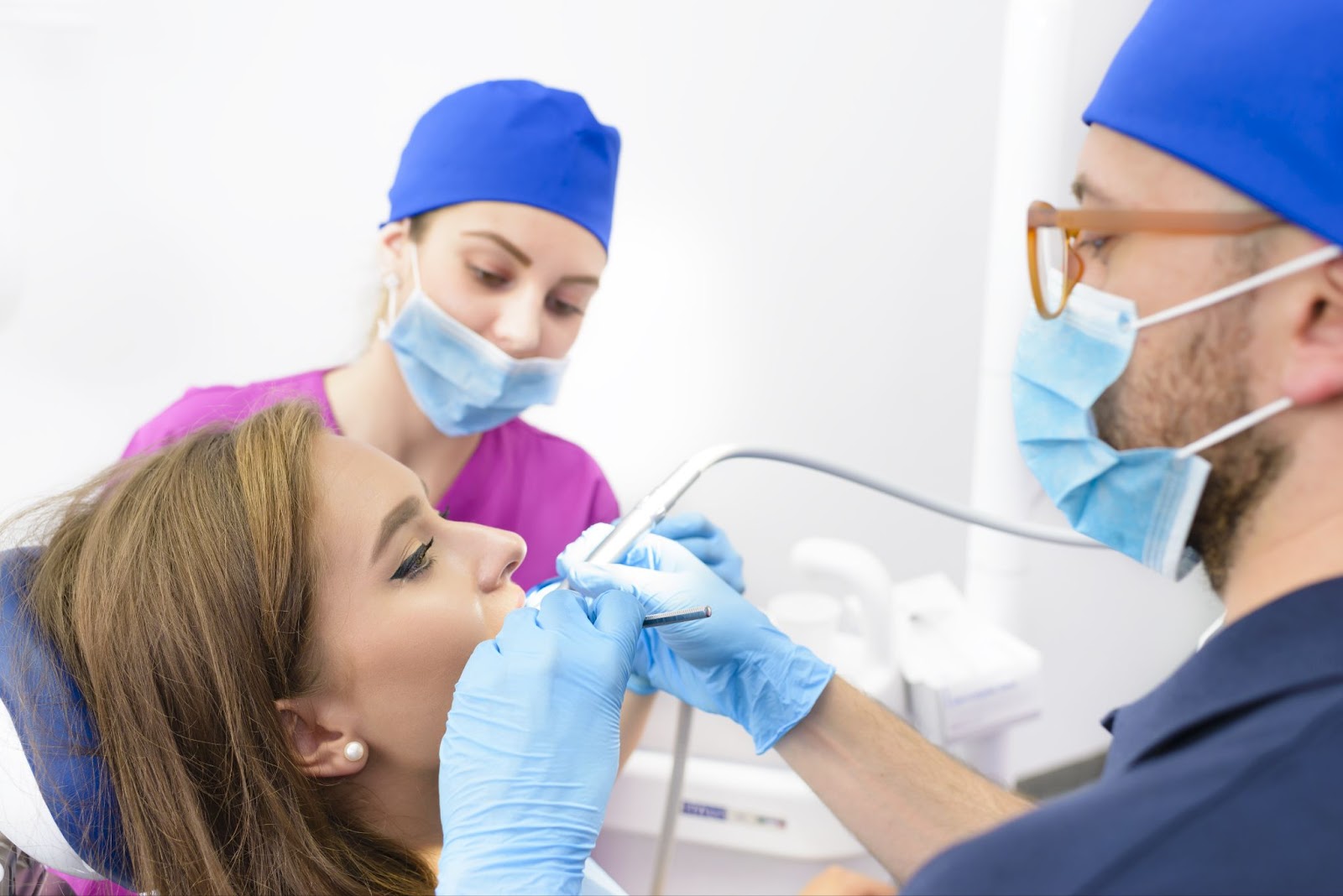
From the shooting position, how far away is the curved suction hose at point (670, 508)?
3.39 ft

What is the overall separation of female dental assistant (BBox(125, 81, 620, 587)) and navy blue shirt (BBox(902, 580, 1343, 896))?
3.32 feet

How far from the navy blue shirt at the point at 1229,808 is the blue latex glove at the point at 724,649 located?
1.39ft

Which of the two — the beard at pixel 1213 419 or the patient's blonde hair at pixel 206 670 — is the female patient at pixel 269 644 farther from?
the beard at pixel 1213 419

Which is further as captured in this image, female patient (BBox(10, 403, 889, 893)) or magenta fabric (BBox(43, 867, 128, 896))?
magenta fabric (BBox(43, 867, 128, 896))

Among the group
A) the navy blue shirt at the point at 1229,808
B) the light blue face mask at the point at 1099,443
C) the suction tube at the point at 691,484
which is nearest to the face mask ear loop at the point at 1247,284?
the light blue face mask at the point at 1099,443

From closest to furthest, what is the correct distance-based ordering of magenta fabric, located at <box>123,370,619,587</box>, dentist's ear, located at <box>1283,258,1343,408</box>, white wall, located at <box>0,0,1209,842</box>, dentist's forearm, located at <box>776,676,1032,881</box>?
dentist's ear, located at <box>1283,258,1343,408</box> → dentist's forearm, located at <box>776,676,1032,881</box> → magenta fabric, located at <box>123,370,619,587</box> → white wall, located at <box>0,0,1209,842</box>

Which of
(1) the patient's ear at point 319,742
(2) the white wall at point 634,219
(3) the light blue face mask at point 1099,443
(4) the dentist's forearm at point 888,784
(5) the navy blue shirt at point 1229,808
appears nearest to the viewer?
(5) the navy blue shirt at point 1229,808

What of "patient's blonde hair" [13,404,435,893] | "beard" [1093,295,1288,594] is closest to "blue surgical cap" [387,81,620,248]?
"patient's blonde hair" [13,404,435,893]

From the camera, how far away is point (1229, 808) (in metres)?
0.64

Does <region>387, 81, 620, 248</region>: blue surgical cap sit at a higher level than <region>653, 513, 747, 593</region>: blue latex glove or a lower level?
higher

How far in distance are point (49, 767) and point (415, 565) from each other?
0.37m

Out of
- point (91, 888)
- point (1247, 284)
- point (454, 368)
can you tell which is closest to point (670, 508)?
point (454, 368)

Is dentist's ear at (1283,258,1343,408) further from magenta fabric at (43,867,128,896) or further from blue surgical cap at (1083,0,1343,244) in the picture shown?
magenta fabric at (43,867,128,896)

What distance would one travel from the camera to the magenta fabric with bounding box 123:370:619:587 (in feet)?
5.07
